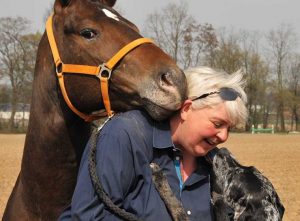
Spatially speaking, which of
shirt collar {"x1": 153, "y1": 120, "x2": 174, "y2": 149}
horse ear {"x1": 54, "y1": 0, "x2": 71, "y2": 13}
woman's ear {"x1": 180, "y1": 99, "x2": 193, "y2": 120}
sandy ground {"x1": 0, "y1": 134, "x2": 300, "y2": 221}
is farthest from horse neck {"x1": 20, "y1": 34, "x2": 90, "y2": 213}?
sandy ground {"x1": 0, "y1": 134, "x2": 300, "y2": 221}

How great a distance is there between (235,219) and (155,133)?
68 centimetres

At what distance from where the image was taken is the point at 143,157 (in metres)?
2.57

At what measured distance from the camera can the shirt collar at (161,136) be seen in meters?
2.71

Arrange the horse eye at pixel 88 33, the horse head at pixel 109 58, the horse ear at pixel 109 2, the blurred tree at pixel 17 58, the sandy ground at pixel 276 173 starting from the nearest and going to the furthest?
1. the horse head at pixel 109 58
2. the horse eye at pixel 88 33
3. the horse ear at pixel 109 2
4. the sandy ground at pixel 276 173
5. the blurred tree at pixel 17 58

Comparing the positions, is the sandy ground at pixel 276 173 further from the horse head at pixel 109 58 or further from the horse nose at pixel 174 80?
the horse nose at pixel 174 80

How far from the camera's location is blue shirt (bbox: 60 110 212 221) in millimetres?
2467

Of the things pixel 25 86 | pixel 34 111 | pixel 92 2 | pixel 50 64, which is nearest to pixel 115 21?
pixel 92 2

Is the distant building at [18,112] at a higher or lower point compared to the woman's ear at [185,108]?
lower

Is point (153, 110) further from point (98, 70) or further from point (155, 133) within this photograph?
point (98, 70)

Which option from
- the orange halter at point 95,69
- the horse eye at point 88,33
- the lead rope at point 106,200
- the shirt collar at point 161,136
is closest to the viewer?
the lead rope at point 106,200

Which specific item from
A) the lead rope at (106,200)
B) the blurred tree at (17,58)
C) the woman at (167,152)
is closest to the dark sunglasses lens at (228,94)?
the woman at (167,152)

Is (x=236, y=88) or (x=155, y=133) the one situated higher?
(x=236, y=88)

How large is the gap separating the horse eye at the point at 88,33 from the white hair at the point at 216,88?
2.68 ft

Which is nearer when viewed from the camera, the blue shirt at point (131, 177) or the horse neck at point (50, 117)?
the blue shirt at point (131, 177)
